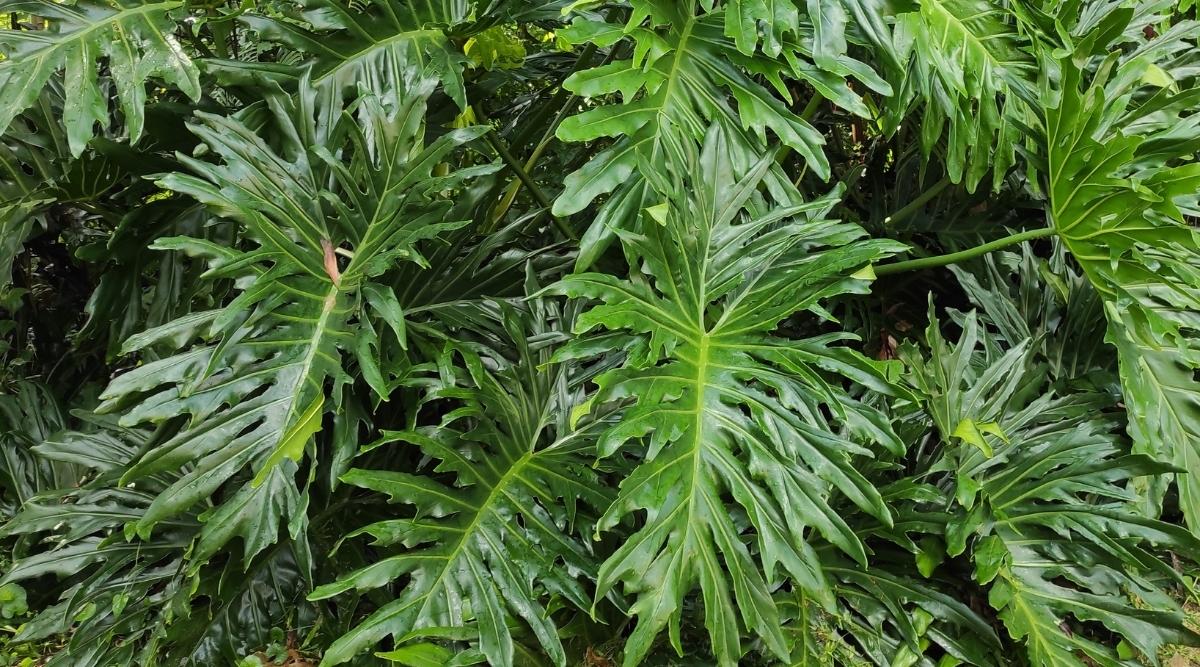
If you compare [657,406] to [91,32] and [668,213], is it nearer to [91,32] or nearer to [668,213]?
[668,213]

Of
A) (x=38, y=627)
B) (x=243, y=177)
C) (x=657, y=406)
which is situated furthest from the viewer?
(x=38, y=627)

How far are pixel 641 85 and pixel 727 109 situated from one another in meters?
0.20

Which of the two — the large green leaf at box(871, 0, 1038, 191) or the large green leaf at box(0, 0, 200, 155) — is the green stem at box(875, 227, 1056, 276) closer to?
the large green leaf at box(871, 0, 1038, 191)

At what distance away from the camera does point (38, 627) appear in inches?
47.3

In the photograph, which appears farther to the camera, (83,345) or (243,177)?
(83,345)

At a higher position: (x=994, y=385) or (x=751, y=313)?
(x=751, y=313)

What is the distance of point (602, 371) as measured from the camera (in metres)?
1.29

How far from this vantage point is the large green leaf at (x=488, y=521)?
3.15 feet

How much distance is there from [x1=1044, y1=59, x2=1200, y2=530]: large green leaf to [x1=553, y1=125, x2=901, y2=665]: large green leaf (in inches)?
16.5

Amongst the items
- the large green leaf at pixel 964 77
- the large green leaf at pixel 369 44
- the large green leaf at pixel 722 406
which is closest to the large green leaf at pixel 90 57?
the large green leaf at pixel 369 44

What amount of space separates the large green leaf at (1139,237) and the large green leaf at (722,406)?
419mm

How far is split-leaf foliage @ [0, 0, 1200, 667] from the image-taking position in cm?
96

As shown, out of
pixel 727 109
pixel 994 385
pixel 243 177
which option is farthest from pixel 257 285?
pixel 994 385

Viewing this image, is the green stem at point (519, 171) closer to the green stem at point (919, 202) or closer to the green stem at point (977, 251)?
the green stem at point (977, 251)
